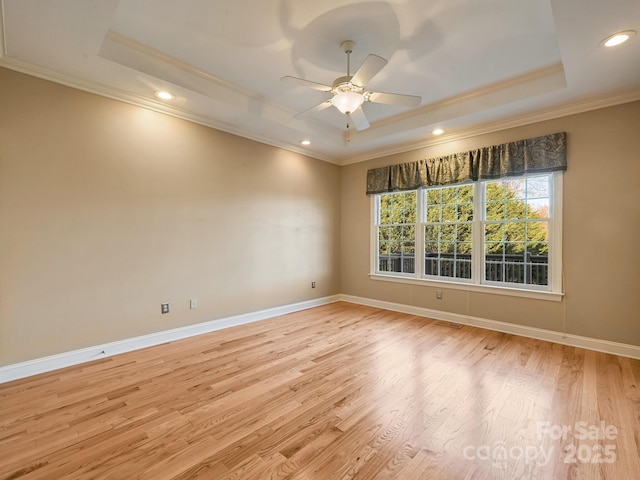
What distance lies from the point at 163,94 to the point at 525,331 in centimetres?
512

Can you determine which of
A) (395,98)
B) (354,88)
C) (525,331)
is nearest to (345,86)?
(354,88)

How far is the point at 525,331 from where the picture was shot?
371cm

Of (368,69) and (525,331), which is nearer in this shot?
(368,69)

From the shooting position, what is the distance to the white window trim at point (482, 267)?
3.51 meters

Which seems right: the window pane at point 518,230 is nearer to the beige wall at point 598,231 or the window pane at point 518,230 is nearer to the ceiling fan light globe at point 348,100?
the beige wall at point 598,231

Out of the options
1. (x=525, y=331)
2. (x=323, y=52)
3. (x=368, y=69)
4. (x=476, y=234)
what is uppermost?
(x=323, y=52)

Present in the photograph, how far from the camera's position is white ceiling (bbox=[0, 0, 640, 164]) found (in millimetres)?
2174

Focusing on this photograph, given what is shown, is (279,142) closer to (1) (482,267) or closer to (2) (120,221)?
(2) (120,221)

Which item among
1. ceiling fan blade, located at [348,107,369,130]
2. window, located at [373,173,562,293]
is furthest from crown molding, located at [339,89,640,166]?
ceiling fan blade, located at [348,107,369,130]

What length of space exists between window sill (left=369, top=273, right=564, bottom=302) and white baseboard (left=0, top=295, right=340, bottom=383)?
1946 millimetres

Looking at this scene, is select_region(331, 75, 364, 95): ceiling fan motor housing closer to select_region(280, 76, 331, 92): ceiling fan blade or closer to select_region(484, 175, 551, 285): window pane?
select_region(280, 76, 331, 92): ceiling fan blade

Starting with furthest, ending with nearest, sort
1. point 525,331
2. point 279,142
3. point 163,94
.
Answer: point 279,142 < point 525,331 < point 163,94

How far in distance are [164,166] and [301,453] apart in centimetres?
326

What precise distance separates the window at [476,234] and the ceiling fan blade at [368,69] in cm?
264
